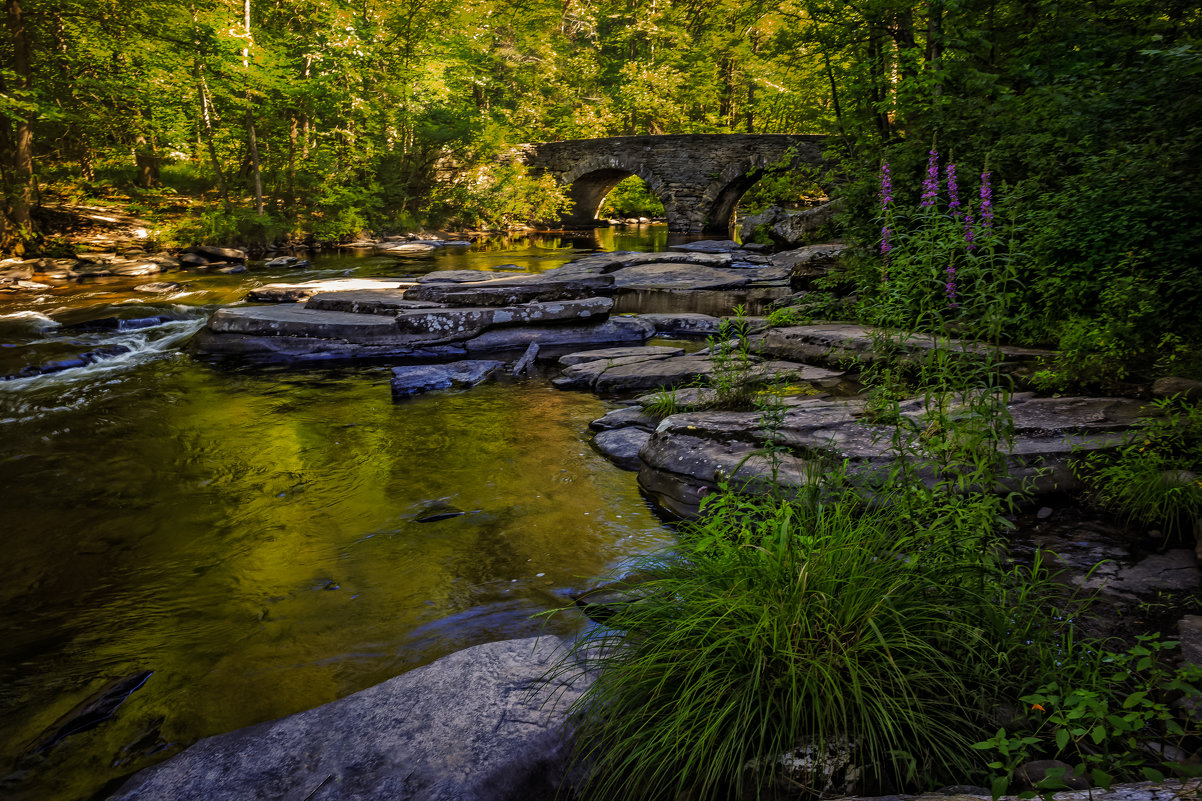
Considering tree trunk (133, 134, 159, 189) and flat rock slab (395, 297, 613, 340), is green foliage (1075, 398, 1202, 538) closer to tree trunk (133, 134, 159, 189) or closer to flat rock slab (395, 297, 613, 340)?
flat rock slab (395, 297, 613, 340)

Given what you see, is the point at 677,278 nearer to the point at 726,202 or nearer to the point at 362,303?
the point at 362,303

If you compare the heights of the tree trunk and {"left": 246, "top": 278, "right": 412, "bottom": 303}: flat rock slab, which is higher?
the tree trunk

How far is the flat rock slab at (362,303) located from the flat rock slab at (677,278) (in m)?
3.10

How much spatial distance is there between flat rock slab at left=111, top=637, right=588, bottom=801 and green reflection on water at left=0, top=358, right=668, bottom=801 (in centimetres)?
33

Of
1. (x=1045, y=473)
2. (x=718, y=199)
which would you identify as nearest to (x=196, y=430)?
(x=1045, y=473)

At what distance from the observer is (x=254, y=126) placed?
61.4 feet

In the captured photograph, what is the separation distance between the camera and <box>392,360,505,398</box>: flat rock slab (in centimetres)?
664

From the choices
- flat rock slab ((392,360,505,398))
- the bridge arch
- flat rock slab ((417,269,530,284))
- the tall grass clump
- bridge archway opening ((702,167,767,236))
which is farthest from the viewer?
the bridge arch

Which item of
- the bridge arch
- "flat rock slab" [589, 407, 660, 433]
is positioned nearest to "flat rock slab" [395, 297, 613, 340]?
"flat rock slab" [589, 407, 660, 433]

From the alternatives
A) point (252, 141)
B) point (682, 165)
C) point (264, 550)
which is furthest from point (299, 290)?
point (682, 165)

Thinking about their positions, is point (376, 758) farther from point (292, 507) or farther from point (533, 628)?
point (292, 507)

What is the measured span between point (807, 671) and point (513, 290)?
7627mm

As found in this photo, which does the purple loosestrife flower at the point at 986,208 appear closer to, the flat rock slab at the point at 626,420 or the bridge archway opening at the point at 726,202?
the flat rock slab at the point at 626,420

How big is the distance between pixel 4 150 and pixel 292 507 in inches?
707
